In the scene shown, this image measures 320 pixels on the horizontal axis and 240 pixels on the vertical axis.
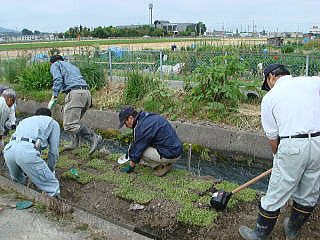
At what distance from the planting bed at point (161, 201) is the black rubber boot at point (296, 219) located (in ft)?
0.44

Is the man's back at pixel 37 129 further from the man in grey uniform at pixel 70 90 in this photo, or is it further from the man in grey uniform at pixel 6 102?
the man in grey uniform at pixel 70 90

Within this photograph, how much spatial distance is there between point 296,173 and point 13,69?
1158 centimetres

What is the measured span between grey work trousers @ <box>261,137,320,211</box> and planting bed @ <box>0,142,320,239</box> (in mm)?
584

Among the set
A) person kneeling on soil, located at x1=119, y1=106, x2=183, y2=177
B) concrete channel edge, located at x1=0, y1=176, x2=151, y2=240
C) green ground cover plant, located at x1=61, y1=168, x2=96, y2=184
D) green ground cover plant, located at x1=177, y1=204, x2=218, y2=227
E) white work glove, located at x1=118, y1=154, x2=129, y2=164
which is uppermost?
person kneeling on soil, located at x1=119, y1=106, x2=183, y2=177

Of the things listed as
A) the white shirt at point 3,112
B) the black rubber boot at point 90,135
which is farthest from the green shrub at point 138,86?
the white shirt at point 3,112

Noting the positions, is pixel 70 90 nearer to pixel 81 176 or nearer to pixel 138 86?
pixel 81 176

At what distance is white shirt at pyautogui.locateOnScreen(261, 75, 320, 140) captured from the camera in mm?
3031

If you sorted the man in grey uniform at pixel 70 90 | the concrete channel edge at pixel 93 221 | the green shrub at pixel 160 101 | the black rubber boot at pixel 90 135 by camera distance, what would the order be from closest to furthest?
the concrete channel edge at pixel 93 221
the man in grey uniform at pixel 70 90
the black rubber boot at pixel 90 135
the green shrub at pixel 160 101

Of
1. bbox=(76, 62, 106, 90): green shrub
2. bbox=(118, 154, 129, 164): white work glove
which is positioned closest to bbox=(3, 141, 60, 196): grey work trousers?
bbox=(118, 154, 129, 164): white work glove

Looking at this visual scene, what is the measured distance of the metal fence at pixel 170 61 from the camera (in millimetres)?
8750

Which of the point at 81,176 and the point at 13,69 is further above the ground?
the point at 13,69

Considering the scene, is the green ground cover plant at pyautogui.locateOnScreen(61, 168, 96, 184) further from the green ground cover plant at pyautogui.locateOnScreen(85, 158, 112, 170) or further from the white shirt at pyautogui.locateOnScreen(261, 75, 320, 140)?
the white shirt at pyautogui.locateOnScreen(261, 75, 320, 140)

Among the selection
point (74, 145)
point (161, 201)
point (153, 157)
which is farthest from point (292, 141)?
point (74, 145)

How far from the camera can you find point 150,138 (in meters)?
5.01
